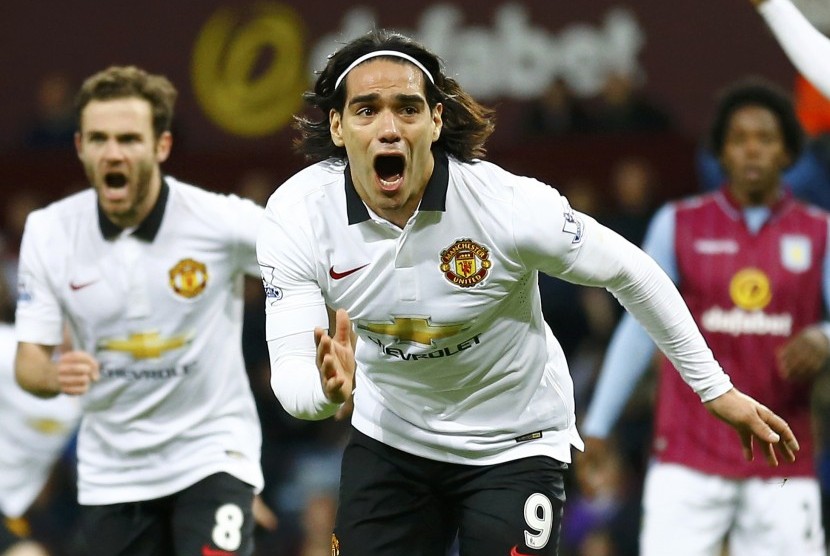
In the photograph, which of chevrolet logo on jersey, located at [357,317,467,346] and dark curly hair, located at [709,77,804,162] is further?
dark curly hair, located at [709,77,804,162]

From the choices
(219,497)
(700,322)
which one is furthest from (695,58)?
(219,497)

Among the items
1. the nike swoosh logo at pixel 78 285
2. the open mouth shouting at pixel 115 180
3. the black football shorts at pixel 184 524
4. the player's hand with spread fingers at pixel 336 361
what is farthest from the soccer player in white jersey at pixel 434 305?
the nike swoosh logo at pixel 78 285

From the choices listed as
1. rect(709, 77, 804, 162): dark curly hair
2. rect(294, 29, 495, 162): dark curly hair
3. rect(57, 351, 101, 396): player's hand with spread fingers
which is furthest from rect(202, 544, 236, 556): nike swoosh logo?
rect(709, 77, 804, 162): dark curly hair

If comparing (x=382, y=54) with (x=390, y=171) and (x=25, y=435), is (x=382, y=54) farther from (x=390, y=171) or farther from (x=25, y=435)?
(x=25, y=435)

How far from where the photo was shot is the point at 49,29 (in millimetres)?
13469

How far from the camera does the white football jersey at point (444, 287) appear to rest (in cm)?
418

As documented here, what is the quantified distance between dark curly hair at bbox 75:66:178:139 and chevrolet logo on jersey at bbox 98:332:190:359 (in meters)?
0.78

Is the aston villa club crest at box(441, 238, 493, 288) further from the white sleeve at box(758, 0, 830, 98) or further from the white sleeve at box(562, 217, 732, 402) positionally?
the white sleeve at box(758, 0, 830, 98)

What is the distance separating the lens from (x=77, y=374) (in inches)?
193

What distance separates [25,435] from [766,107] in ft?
11.6

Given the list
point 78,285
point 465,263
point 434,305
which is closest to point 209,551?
point 78,285

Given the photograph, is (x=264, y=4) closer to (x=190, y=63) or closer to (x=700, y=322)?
(x=190, y=63)

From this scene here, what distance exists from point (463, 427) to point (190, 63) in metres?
9.16

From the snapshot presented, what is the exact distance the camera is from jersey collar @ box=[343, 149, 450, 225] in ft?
13.9
